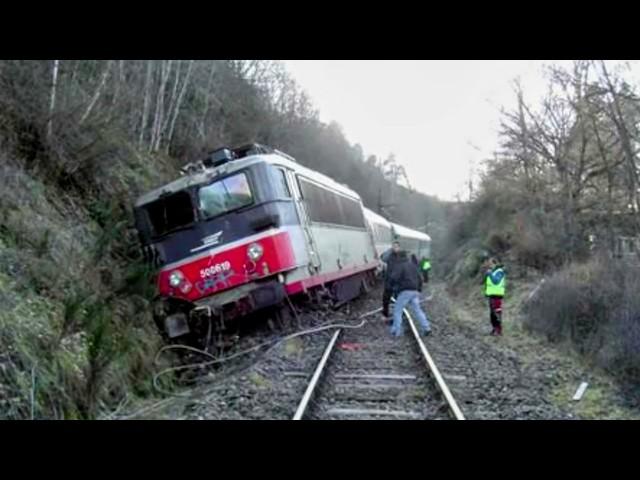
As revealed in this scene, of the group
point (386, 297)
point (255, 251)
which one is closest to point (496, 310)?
point (386, 297)

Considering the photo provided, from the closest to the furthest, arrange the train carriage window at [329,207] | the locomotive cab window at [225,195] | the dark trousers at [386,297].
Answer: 1. the locomotive cab window at [225,195]
2. the train carriage window at [329,207]
3. the dark trousers at [386,297]

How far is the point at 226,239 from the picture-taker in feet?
34.6

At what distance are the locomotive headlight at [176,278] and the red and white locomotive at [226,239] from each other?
0.02 m

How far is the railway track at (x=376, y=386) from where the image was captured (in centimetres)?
649

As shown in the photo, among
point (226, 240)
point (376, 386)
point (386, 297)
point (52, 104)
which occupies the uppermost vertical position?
point (52, 104)

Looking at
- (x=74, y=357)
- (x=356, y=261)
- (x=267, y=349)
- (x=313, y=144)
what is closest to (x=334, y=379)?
(x=267, y=349)

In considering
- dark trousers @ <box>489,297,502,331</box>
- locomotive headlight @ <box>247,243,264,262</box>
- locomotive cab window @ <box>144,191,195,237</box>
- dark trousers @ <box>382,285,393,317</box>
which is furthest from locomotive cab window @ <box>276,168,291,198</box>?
dark trousers @ <box>489,297,502,331</box>

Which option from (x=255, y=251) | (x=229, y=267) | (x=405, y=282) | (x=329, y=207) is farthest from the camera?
(x=329, y=207)

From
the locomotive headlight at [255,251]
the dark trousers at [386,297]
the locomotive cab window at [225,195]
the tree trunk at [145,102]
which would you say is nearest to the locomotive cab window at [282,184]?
the locomotive cab window at [225,195]

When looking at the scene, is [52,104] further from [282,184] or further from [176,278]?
[282,184]

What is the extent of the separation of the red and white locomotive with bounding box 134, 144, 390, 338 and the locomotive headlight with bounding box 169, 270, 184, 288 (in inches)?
0.7

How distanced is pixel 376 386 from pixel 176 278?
4435 millimetres

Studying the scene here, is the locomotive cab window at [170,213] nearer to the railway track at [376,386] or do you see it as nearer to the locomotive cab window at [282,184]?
the locomotive cab window at [282,184]

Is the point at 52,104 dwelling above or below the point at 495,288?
above
